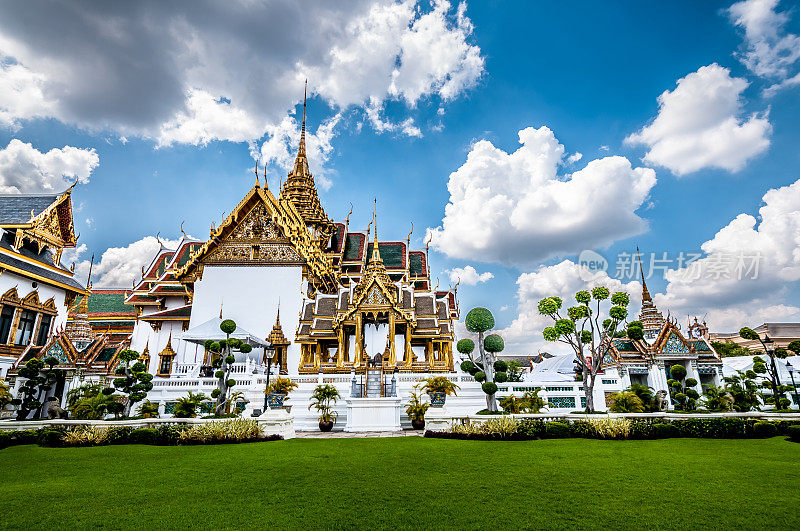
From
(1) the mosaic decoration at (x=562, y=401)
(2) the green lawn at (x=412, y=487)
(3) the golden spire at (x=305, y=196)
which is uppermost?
(3) the golden spire at (x=305, y=196)

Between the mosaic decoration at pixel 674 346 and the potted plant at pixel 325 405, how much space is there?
1721 centimetres

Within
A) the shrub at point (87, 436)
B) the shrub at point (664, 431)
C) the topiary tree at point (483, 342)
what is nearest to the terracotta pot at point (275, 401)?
the shrub at point (87, 436)

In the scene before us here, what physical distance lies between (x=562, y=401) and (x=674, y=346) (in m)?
10.7

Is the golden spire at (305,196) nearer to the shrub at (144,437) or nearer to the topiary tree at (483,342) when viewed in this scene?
the topiary tree at (483,342)

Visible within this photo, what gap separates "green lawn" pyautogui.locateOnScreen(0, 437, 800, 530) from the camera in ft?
13.0

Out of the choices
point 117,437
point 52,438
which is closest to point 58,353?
point 52,438

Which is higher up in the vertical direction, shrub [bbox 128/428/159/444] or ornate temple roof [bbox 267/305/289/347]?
ornate temple roof [bbox 267/305/289/347]

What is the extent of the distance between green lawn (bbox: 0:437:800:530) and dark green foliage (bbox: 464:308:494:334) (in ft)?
84.2

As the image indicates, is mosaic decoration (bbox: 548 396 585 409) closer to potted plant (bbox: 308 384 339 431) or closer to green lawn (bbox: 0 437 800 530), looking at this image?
green lawn (bbox: 0 437 800 530)

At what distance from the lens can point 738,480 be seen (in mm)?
5223

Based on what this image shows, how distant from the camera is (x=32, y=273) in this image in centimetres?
1664

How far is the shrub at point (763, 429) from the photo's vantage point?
905cm

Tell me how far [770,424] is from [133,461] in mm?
12394

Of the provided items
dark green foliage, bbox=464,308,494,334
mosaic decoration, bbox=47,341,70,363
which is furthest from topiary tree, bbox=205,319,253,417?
dark green foliage, bbox=464,308,494,334
